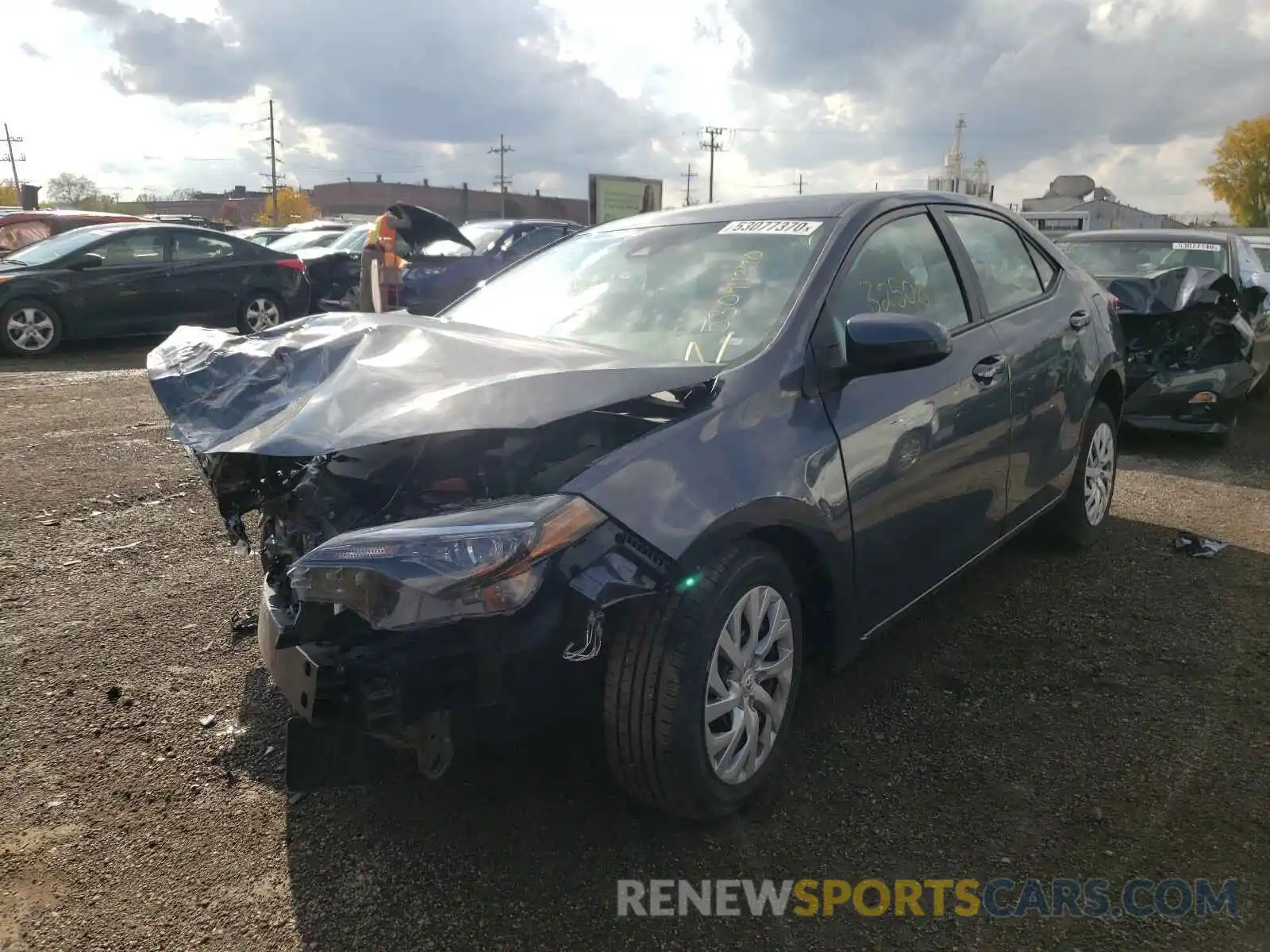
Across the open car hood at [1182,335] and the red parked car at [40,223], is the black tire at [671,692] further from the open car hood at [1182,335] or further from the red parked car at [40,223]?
the red parked car at [40,223]

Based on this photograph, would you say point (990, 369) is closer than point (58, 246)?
Yes

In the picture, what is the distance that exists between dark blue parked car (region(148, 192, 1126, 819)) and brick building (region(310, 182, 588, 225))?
7467cm

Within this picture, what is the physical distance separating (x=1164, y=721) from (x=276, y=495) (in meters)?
2.82

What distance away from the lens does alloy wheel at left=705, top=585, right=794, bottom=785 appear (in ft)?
7.79

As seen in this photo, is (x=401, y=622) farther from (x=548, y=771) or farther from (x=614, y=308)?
(x=614, y=308)

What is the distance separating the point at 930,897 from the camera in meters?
2.26

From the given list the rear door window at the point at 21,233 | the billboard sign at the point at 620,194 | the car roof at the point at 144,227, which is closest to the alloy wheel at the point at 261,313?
the car roof at the point at 144,227

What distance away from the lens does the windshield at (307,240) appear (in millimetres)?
15289

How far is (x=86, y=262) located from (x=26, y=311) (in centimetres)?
81

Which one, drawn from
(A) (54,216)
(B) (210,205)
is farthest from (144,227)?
(B) (210,205)

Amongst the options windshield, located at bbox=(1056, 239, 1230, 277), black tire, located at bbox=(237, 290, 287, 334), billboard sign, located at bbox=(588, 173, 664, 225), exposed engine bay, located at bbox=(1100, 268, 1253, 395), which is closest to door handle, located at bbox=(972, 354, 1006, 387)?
exposed engine bay, located at bbox=(1100, 268, 1253, 395)

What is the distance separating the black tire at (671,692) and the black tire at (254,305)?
10442 mm

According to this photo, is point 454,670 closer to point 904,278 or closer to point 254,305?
point 904,278

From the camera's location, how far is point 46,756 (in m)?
2.83
